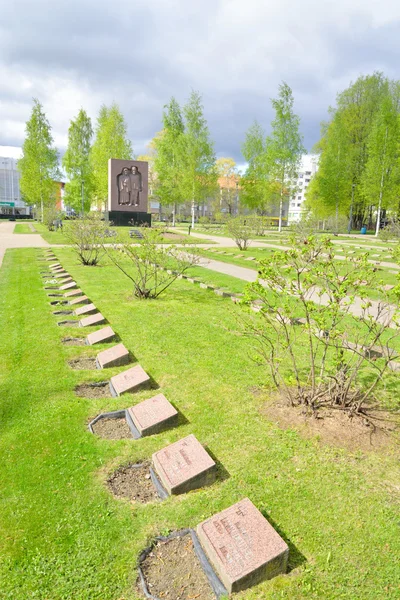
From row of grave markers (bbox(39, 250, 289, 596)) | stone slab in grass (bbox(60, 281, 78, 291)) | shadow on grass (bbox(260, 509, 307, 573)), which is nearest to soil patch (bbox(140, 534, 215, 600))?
row of grave markers (bbox(39, 250, 289, 596))

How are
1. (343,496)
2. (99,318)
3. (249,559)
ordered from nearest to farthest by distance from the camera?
(249,559)
(343,496)
(99,318)

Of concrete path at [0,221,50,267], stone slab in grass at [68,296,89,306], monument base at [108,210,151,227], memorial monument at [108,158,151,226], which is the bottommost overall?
stone slab in grass at [68,296,89,306]

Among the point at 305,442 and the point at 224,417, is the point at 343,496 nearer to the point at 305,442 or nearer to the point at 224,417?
the point at 305,442

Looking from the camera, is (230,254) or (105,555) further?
A: (230,254)

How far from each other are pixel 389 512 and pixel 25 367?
3965 mm

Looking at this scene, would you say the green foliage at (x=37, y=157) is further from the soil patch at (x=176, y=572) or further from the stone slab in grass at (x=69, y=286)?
the soil patch at (x=176, y=572)

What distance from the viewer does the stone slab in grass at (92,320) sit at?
20.2ft

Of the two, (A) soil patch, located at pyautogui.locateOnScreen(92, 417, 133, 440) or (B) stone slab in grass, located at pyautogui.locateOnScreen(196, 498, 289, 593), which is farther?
(A) soil patch, located at pyautogui.locateOnScreen(92, 417, 133, 440)

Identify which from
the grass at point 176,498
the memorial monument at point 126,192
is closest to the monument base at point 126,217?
the memorial monument at point 126,192

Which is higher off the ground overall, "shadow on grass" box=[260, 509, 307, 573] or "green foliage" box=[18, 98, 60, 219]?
"green foliage" box=[18, 98, 60, 219]

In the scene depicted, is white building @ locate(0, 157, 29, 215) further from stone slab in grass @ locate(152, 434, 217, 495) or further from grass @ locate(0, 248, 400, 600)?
stone slab in grass @ locate(152, 434, 217, 495)

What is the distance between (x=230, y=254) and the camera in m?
16.7

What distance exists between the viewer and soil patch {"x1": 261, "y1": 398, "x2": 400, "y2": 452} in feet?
10.3

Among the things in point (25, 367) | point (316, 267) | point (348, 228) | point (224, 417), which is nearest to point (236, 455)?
point (224, 417)
